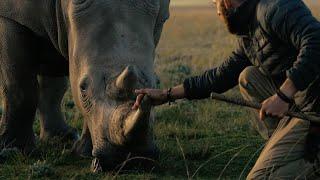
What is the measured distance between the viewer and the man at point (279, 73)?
524cm

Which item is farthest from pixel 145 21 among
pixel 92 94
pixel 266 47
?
pixel 266 47

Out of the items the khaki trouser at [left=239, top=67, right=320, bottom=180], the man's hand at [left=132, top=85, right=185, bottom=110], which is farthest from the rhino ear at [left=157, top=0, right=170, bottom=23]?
the khaki trouser at [left=239, top=67, right=320, bottom=180]

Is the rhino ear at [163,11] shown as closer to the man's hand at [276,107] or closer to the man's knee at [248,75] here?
the man's knee at [248,75]

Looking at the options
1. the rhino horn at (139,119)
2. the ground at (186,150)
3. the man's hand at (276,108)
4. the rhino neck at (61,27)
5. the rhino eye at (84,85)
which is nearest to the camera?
the man's hand at (276,108)

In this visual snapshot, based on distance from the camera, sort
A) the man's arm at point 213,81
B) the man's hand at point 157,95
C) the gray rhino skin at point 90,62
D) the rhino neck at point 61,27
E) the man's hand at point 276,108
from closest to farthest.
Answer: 1. the man's hand at point 276,108
2. the man's hand at point 157,95
3. the gray rhino skin at point 90,62
4. the man's arm at point 213,81
5. the rhino neck at point 61,27

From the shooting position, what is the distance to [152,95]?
573cm

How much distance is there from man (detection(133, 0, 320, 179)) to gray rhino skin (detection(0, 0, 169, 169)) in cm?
26

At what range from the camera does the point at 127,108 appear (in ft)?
18.7

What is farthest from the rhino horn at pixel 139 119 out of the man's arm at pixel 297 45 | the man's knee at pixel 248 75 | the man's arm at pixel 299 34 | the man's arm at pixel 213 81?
the man's knee at pixel 248 75

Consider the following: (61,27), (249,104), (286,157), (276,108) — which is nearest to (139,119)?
(249,104)

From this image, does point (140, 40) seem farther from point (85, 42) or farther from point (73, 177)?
point (73, 177)

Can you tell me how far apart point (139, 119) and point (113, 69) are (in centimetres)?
75

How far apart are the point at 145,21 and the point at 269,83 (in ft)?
3.67

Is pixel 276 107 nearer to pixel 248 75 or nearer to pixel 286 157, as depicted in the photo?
pixel 286 157
